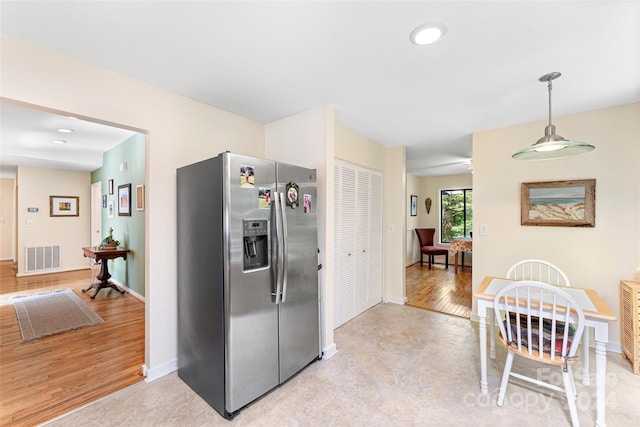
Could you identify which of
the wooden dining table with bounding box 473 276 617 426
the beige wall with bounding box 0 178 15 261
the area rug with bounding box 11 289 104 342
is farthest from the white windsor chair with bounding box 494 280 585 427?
the beige wall with bounding box 0 178 15 261

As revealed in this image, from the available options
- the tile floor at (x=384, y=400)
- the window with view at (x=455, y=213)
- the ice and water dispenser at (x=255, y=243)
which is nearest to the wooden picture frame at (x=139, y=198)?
the tile floor at (x=384, y=400)

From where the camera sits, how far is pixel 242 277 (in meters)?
1.83

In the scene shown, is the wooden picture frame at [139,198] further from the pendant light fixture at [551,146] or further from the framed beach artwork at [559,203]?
the framed beach artwork at [559,203]

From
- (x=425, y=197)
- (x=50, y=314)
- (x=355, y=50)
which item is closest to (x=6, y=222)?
(x=50, y=314)

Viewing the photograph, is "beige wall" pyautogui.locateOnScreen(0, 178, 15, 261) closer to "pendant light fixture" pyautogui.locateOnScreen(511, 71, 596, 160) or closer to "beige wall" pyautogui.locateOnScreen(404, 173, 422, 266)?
"beige wall" pyautogui.locateOnScreen(404, 173, 422, 266)

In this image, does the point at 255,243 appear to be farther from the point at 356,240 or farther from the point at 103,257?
the point at 103,257

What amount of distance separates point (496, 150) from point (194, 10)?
331 centimetres

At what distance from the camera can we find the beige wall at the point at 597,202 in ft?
8.30

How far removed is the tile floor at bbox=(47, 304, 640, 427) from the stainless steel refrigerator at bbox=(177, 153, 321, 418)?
0.14m

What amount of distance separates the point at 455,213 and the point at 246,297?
21.8ft

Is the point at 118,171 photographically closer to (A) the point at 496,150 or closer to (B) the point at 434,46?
(B) the point at 434,46

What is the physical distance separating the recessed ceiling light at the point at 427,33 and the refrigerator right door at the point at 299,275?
121 cm

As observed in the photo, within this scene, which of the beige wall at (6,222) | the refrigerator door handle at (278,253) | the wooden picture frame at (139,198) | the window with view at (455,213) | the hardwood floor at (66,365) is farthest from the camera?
the beige wall at (6,222)

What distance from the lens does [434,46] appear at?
1.66m
